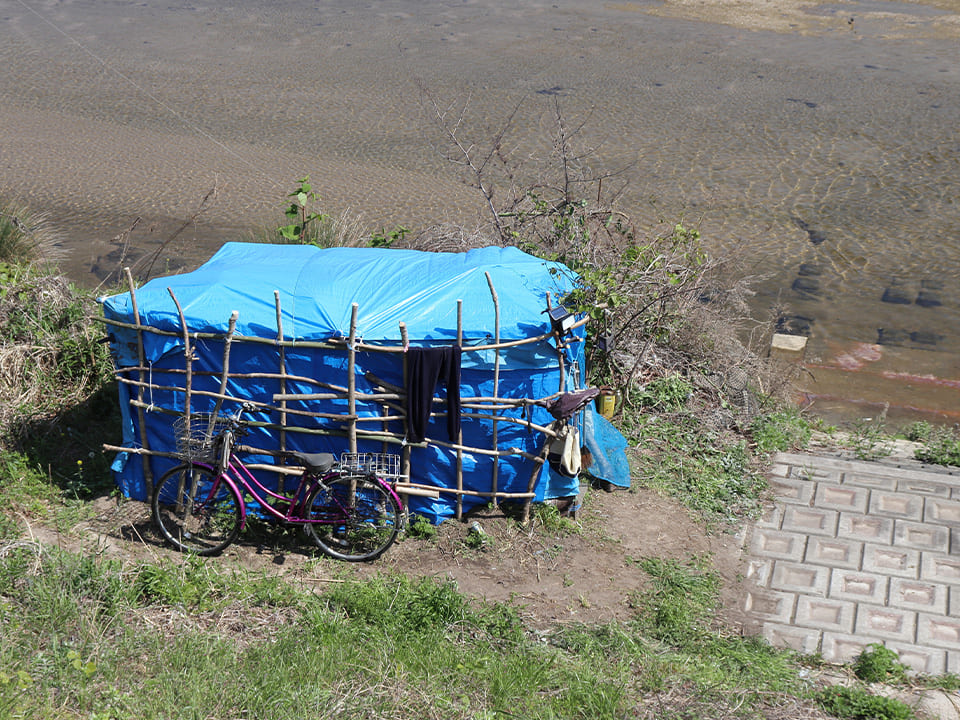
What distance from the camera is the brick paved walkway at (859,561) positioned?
6836mm

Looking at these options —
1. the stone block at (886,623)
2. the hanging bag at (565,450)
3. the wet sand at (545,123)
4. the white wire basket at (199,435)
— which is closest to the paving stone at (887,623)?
the stone block at (886,623)

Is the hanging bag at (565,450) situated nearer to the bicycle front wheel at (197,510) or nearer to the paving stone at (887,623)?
the paving stone at (887,623)

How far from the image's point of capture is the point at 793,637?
269 inches

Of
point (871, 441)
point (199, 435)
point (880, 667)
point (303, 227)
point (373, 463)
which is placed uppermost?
point (303, 227)

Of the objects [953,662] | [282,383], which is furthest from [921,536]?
[282,383]

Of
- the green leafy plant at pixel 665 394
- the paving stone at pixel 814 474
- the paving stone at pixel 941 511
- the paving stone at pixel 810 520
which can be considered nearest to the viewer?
the paving stone at pixel 810 520

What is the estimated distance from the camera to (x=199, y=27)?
25078 mm

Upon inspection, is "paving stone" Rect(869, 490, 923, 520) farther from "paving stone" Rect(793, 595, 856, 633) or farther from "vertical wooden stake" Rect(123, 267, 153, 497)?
"vertical wooden stake" Rect(123, 267, 153, 497)

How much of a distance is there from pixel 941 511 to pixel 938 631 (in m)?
1.72

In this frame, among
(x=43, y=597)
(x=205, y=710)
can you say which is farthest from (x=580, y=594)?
(x=43, y=597)

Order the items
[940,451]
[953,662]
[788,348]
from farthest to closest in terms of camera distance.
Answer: [788,348] → [940,451] → [953,662]

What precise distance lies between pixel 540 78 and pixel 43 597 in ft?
56.1

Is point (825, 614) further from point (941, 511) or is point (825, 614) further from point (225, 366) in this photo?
point (225, 366)

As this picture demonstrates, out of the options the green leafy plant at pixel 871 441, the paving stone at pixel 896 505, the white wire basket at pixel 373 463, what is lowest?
the green leafy plant at pixel 871 441
